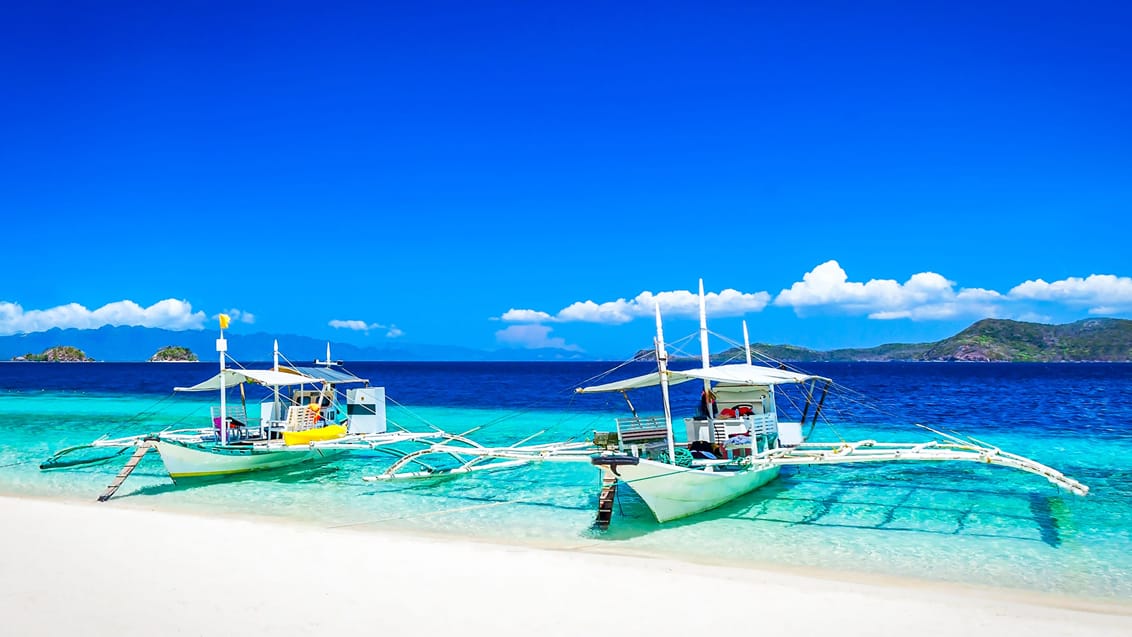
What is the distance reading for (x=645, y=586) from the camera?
9.38 meters

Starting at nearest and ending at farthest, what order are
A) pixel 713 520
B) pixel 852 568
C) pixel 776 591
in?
pixel 776 591 < pixel 852 568 < pixel 713 520

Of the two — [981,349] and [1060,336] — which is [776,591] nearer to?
[981,349]

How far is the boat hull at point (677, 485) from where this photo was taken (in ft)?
41.8

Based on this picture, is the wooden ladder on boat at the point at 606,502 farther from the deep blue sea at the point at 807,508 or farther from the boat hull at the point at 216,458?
the boat hull at the point at 216,458

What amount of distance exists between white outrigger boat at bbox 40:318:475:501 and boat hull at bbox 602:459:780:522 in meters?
7.90

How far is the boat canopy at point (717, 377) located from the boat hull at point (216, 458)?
9.88 metres

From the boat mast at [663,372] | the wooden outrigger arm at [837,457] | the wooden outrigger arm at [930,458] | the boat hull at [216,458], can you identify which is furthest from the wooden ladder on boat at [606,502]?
the boat hull at [216,458]

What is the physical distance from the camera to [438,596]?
8938 mm

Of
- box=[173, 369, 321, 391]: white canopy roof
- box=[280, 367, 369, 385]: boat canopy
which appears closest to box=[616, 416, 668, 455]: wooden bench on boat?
box=[280, 367, 369, 385]: boat canopy

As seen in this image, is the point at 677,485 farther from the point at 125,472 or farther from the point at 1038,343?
the point at 1038,343

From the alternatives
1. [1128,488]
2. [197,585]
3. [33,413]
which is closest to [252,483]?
[197,585]

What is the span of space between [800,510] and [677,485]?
371 cm

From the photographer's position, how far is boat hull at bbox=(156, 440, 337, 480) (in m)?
18.3

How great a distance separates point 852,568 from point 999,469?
1203 centimetres
